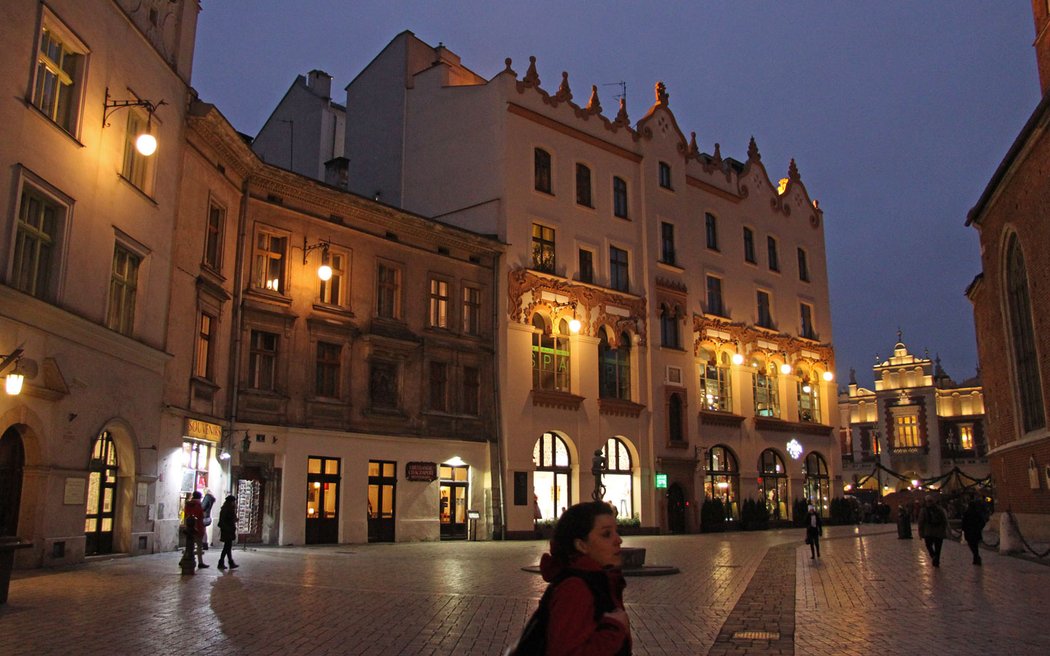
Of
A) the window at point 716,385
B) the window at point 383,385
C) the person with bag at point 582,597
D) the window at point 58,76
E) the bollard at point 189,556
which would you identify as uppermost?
the window at point 58,76

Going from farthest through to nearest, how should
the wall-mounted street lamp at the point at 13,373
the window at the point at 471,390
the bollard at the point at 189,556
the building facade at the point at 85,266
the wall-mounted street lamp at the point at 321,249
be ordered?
the window at the point at 471,390 < the wall-mounted street lamp at the point at 321,249 < the bollard at the point at 189,556 < the building facade at the point at 85,266 < the wall-mounted street lamp at the point at 13,373

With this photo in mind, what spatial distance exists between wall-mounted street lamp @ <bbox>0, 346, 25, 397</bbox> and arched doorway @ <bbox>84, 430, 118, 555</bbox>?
3.68 meters

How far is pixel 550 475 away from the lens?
34750 mm

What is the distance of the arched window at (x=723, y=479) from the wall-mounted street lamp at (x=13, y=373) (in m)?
31.4

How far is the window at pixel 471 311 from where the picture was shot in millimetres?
33188

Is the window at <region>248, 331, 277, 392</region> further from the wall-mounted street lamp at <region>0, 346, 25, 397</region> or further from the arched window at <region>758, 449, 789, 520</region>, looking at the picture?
the arched window at <region>758, 449, 789, 520</region>

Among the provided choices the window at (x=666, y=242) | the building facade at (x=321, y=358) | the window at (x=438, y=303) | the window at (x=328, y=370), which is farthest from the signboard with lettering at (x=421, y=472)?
the window at (x=666, y=242)

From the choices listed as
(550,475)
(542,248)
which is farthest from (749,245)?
(550,475)

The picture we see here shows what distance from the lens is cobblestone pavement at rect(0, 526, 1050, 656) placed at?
32.0 ft

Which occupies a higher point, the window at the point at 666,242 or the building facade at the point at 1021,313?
the window at the point at 666,242

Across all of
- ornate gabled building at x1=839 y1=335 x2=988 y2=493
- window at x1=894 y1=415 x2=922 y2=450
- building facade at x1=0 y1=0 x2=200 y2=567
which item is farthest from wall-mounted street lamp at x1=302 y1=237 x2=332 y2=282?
window at x1=894 y1=415 x2=922 y2=450

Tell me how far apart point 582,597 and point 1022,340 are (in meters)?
29.4

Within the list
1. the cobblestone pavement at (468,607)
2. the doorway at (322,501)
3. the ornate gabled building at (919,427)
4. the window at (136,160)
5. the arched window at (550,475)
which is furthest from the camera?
the ornate gabled building at (919,427)

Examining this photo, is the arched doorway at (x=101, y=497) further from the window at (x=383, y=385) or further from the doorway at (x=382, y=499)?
the window at (x=383, y=385)
